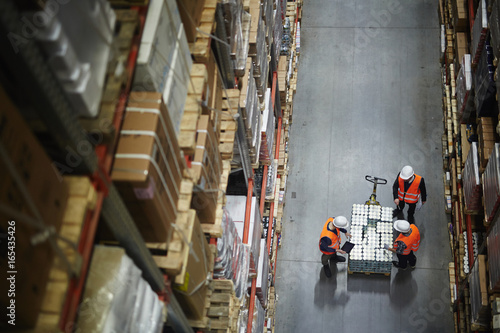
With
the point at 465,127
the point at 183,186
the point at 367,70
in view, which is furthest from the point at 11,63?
the point at 367,70

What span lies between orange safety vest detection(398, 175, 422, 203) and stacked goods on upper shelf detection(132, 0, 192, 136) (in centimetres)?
662

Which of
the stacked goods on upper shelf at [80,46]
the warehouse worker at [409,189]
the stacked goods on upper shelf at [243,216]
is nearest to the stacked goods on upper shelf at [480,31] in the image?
the warehouse worker at [409,189]

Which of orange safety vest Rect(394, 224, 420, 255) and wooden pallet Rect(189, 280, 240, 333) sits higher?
orange safety vest Rect(394, 224, 420, 255)

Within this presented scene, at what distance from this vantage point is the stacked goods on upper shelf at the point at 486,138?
8609 mm

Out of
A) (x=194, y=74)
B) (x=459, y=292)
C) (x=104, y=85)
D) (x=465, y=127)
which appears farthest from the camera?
(x=465, y=127)

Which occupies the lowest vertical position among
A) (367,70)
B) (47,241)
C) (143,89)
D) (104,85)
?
(47,241)

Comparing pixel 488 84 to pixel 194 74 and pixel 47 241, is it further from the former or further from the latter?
pixel 47 241

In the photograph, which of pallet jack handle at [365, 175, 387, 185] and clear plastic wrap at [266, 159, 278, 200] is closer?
clear plastic wrap at [266, 159, 278, 200]

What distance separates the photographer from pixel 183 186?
15.5 feet

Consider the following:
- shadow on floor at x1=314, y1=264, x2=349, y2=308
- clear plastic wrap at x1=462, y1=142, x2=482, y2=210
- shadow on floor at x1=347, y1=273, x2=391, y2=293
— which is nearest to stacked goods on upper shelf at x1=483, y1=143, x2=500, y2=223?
clear plastic wrap at x1=462, y1=142, x2=482, y2=210

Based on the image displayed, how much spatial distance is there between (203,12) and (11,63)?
317 cm

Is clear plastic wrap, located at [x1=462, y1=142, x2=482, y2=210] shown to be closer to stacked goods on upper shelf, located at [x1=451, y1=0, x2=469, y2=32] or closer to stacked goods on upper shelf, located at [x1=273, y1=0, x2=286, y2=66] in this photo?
stacked goods on upper shelf, located at [x1=451, y1=0, x2=469, y2=32]

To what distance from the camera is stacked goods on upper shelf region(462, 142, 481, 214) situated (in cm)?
883

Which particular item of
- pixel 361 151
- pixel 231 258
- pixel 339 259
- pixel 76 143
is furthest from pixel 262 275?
pixel 76 143
